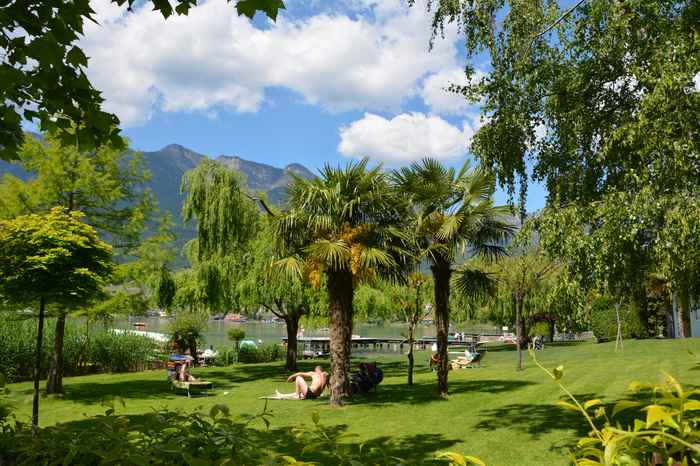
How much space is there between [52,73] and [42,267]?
7.41 m

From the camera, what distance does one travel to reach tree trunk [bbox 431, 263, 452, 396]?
1443 cm

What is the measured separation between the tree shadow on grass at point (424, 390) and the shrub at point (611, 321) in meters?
19.5

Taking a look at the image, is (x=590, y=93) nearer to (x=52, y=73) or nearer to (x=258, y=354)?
(x=52, y=73)

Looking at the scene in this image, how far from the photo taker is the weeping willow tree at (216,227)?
68.3 feet

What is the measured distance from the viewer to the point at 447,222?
13.5 metres

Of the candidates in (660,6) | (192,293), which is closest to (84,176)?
(192,293)

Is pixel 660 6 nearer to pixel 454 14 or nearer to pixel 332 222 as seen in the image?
pixel 454 14

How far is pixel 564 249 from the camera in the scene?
24.5ft

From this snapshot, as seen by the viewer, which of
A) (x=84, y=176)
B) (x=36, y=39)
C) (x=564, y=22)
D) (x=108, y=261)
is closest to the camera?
(x=36, y=39)

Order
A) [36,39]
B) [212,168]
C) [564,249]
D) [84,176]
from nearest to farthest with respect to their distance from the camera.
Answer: [36,39]
[564,249]
[84,176]
[212,168]

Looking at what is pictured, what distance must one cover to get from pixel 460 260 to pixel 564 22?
301 inches

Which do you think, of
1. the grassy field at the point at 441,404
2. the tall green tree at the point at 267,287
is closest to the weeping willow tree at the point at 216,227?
the tall green tree at the point at 267,287

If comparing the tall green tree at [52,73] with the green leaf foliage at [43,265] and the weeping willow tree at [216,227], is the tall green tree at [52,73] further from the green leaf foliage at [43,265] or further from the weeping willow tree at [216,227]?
the weeping willow tree at [216,227]

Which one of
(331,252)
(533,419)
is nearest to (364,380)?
(331,252)
